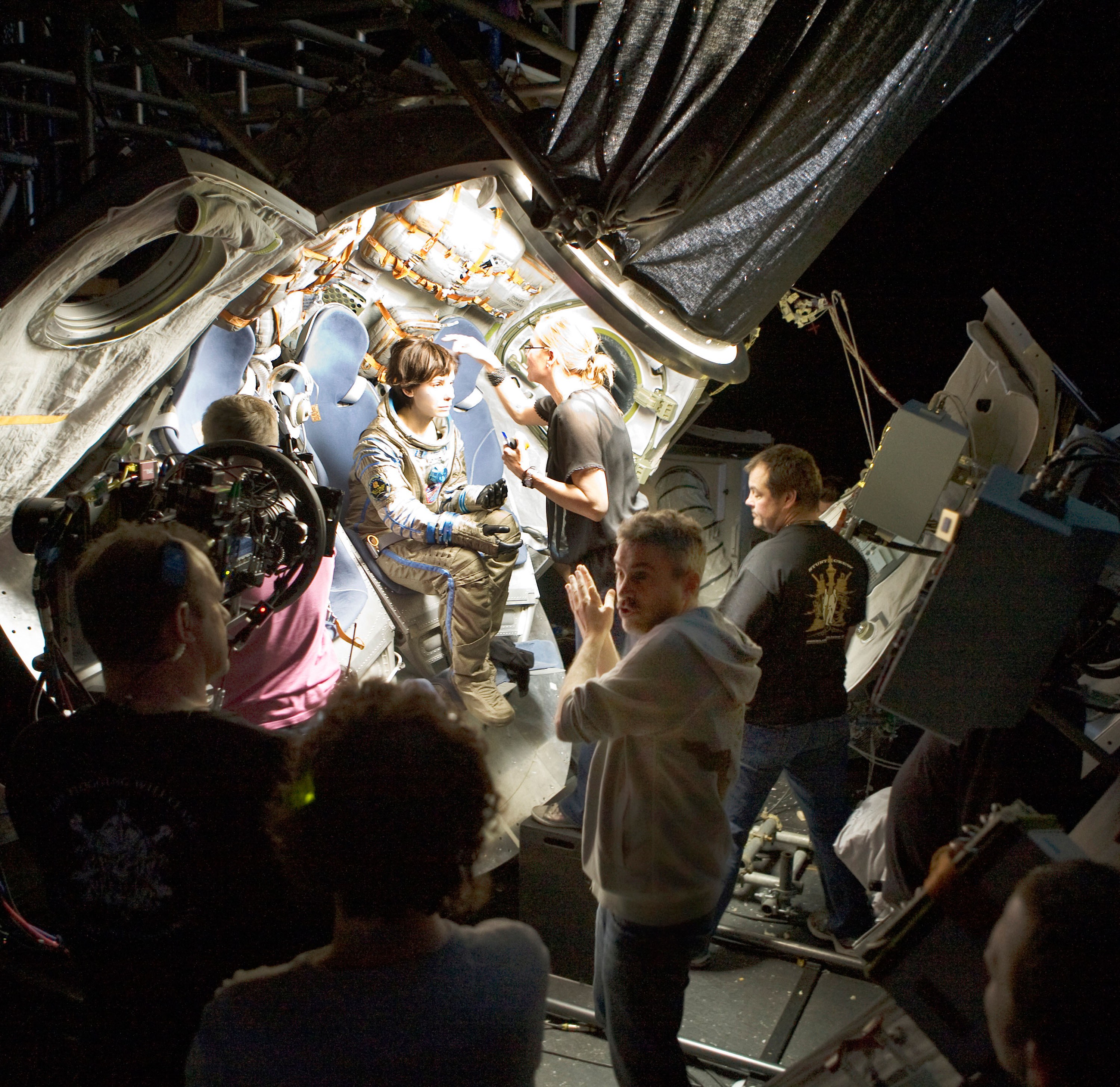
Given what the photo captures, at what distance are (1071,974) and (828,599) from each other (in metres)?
2.28

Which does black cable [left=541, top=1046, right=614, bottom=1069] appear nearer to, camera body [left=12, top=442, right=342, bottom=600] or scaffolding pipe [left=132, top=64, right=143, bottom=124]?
camera body [left=12, top=442, right=342, bottom=600]

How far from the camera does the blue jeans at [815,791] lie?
3.34 metres

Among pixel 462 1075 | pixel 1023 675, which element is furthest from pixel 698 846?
pixel 462 1075

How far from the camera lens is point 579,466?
400cm

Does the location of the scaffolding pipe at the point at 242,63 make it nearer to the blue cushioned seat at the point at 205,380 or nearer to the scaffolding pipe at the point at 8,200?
the blue cushioned seat at the point at 205,380

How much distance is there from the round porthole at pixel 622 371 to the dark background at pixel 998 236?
1.59 meters

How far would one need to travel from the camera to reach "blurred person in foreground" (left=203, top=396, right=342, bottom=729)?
111 inches

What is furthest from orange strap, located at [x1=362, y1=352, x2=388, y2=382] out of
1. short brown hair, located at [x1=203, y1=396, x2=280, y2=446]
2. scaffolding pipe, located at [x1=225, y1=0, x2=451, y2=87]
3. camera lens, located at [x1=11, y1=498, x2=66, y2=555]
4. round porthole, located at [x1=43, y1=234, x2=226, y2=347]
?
camera lens, located at [x1=11, y1=498, x2=66, y2=555]

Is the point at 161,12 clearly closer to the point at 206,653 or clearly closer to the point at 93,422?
the point at 93,422

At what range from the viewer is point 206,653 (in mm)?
1736

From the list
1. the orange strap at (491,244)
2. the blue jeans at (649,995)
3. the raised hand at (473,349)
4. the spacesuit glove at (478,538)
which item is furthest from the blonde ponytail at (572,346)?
the blue jeans at (649,995)

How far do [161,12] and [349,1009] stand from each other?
3.77m

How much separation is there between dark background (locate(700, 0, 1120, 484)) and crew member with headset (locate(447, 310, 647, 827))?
2488mm

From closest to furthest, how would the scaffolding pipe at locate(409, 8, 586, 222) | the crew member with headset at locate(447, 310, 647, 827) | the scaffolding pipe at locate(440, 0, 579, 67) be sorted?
the scaffolding pipe at locate(409, 8, 586, 222) → the scaffolding pipe at locate(440, 0, 579, 67) → the crew member with headset at locate(447, 310, 647, 827)
